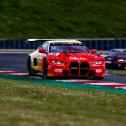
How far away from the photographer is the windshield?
2009 centimetres

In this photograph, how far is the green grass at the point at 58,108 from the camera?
26.1ft

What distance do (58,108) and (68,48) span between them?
34.5 ft

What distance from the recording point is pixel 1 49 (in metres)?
46.1

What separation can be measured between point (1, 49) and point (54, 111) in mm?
37128

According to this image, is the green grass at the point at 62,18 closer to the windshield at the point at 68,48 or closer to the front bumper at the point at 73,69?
the windshield at the point at 68,48

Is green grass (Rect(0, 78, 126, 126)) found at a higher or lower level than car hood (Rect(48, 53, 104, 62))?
lower

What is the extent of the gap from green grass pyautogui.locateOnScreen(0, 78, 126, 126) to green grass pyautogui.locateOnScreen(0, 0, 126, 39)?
43.2 meters

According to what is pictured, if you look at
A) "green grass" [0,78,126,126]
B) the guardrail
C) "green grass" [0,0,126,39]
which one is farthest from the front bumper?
"green grass" [0,0,126,39]

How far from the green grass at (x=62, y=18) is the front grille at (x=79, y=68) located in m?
36.6

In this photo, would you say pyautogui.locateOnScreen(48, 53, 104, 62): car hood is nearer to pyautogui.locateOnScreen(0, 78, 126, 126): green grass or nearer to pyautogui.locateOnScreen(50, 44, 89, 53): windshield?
pyautogui.locateOnScreen(50, 44, 89, 53): windshield

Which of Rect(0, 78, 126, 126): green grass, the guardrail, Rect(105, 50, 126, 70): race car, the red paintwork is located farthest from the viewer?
the guardrail

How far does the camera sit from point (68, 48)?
20312 millimetres

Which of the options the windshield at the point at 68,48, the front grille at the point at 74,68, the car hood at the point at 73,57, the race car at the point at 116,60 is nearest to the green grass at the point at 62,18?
the race car at the point at 116,60

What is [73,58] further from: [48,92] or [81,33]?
[81,33]
